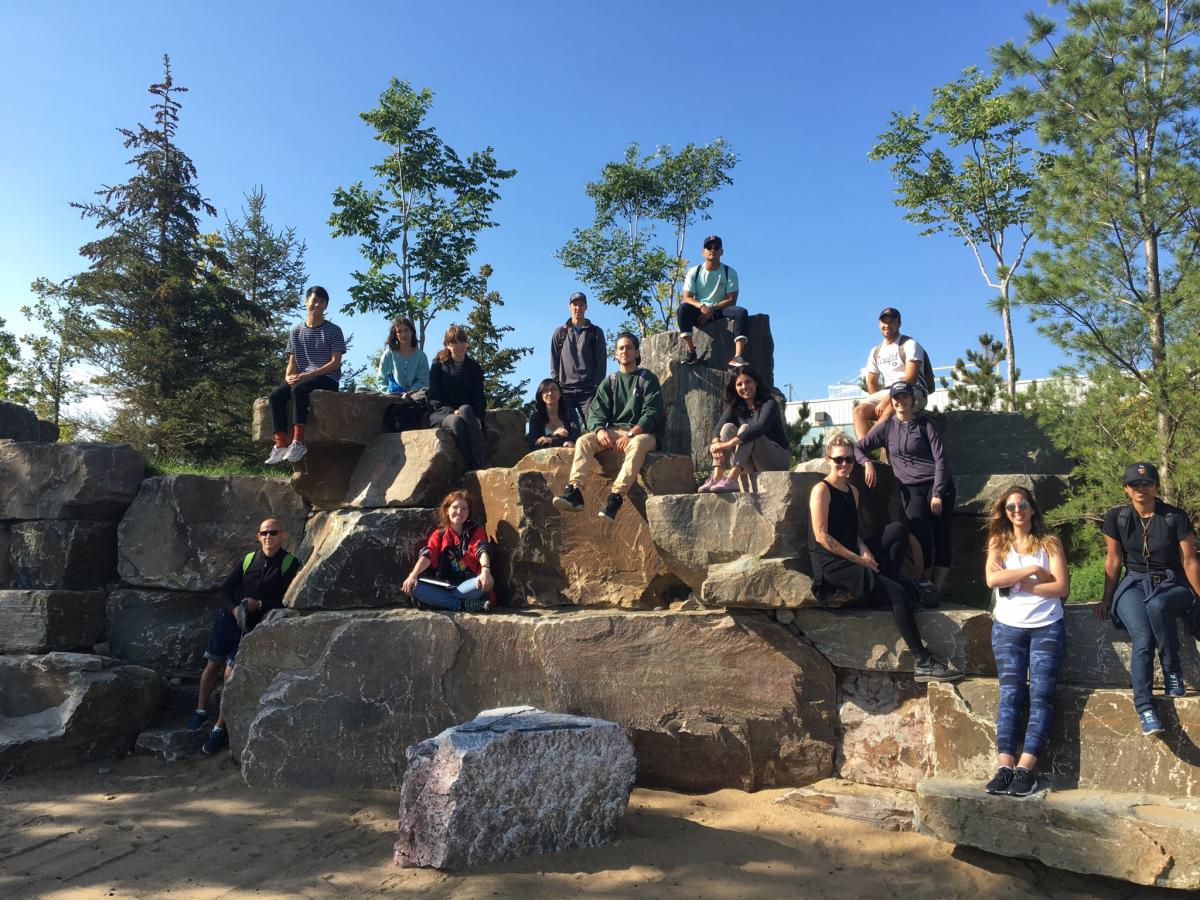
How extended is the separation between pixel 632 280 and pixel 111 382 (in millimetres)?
10529

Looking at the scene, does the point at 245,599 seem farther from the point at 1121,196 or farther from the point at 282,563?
the point at 1121,196

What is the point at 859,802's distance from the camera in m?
4.70

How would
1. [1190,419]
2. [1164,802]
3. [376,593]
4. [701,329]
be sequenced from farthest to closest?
[701,329], [376,593], [1190,419], [1164,802]

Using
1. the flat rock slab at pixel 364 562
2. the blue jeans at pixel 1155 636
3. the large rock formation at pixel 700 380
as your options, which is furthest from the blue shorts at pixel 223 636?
the blue jeans at pixel 1155 636

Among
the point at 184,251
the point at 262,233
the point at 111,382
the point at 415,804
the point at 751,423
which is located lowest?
the point at 415,804

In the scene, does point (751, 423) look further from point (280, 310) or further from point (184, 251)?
point (280, 310)

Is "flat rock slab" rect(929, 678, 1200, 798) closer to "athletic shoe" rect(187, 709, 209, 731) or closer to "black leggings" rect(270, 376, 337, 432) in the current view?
"black leggings" rect(270, 376, 337, 432)

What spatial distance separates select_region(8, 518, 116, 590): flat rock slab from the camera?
7.52 meters

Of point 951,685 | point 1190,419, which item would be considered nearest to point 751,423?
point 951,685

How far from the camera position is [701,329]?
7.61 meters

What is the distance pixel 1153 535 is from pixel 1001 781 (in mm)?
1436

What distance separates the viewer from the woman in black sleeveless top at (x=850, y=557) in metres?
4.71

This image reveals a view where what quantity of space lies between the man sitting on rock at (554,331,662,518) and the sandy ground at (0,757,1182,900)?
1891mm

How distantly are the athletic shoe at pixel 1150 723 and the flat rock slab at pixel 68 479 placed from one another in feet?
25.4
